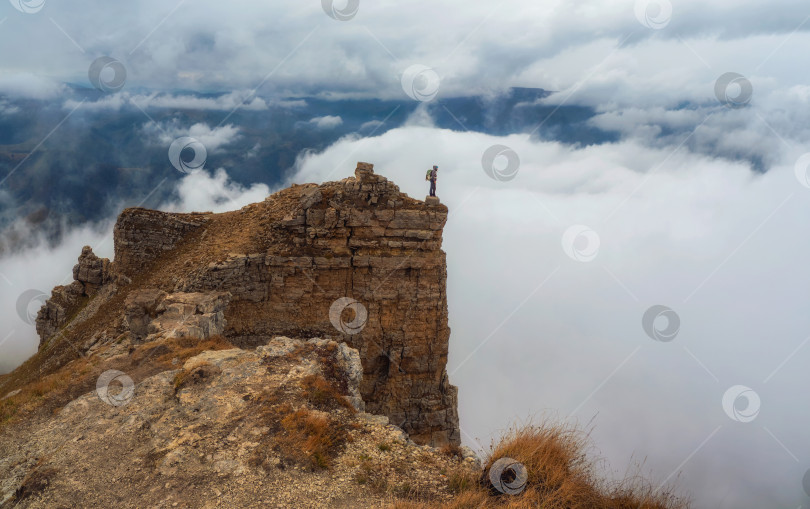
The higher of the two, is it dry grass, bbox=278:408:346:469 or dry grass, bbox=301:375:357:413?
dry grass, bbox=301:375:357:413

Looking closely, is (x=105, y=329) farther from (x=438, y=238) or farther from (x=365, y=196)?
(x=438, y=238)

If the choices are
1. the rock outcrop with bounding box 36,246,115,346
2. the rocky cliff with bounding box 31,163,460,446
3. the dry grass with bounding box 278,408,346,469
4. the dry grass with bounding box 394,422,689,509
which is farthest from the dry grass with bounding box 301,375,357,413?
the rock outcrop with bounding box 36,246,115,346

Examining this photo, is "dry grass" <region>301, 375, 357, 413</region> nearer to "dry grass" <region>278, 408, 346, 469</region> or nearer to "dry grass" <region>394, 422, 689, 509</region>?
"dry grass" <region>278, 408, 346, 469</region>

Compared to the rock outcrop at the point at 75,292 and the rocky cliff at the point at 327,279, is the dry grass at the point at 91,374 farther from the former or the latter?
the rock outcrop at the point at 75,292

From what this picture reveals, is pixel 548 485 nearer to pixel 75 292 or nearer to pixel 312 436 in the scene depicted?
pixel 312 436

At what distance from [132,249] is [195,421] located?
16.9 meters

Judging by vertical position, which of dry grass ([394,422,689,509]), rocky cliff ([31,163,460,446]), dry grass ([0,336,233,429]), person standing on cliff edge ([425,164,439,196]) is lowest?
dry grass ([394,422,689,509])

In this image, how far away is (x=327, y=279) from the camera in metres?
20.5

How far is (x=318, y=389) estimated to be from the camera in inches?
387

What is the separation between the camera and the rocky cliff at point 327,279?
65.2ft

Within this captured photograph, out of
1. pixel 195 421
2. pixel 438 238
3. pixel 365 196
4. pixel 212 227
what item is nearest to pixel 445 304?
pixel 438 238

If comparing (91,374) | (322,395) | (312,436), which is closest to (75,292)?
(91,374)

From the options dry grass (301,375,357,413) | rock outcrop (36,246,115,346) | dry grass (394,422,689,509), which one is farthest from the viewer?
rock outcrop (36,246,115,346)

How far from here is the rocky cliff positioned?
65.2 feet
